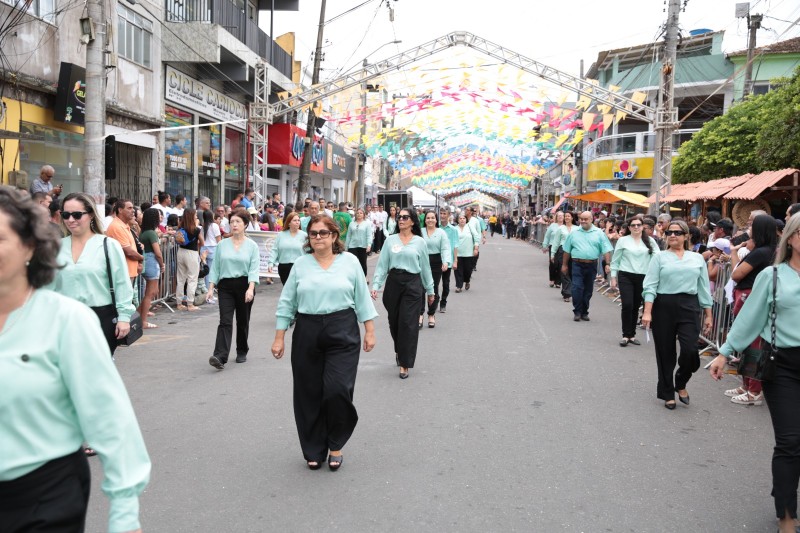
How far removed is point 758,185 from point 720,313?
7635mm

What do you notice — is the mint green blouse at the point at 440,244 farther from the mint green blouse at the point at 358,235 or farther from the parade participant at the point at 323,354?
the parade participant at the point at 323,354

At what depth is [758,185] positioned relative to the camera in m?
15.7

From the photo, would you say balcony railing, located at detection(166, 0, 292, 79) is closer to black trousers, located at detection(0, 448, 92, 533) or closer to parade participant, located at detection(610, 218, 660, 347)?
parade participant, located at detection(610, 218, 660, 347)

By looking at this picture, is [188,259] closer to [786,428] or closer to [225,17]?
[786,428]

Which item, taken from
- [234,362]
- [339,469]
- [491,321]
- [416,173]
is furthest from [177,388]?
[416,173]

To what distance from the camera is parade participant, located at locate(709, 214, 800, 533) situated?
389 centimetres

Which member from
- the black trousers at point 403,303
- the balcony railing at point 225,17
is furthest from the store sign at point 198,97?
the black trousers at point 403,303

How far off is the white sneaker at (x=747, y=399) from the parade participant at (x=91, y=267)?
554 centimetres

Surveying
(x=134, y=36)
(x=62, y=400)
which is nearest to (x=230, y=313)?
(x=62, y=400)

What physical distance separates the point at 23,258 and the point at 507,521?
2.96 metres

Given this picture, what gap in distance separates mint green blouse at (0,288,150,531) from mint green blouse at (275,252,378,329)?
2846 mm

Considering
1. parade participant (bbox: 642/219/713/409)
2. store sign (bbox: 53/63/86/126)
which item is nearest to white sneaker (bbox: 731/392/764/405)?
parade participant (bbox: 642/219/713/409)

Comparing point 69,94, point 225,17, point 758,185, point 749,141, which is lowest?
point 758,185

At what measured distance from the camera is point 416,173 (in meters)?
47.6
